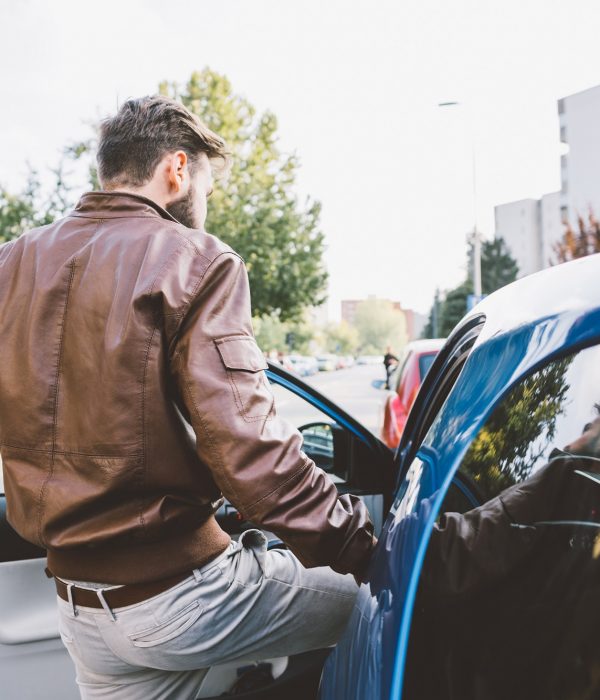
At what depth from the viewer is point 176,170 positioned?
1553 mm

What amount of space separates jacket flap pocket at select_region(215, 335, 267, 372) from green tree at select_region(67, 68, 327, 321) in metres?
22.6

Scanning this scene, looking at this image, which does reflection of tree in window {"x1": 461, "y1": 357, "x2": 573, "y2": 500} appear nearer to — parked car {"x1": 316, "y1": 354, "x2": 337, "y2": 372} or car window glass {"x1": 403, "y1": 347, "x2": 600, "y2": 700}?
car window glass {"x1": 403, "y1": 347, "x2": 600, "y2": 700}

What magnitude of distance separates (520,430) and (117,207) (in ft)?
3.03

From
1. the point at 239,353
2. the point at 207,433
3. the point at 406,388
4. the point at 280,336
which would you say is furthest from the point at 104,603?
the point at 280,336

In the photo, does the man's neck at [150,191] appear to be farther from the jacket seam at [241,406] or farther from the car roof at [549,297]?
the car roof at [549,297]

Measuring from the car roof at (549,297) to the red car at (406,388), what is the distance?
14.9ft

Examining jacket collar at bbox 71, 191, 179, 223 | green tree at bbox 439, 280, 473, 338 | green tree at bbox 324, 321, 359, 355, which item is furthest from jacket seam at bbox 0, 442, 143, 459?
green tree at bbox 324, 321, 359, 355

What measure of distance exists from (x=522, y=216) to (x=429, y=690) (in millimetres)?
73687

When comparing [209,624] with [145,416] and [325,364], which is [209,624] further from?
[325,364]

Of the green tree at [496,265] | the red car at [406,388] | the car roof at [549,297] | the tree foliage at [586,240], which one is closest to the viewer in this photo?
the car roof at [549,297]

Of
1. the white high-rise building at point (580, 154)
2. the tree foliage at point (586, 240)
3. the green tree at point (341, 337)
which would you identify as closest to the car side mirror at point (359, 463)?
the tree foliage at point (586, 240)

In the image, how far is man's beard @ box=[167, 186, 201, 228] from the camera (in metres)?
1.59

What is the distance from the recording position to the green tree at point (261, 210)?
79.9ft

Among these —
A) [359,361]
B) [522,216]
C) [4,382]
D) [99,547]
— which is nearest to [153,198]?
[4,382]
